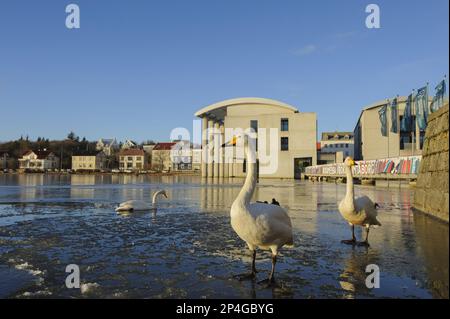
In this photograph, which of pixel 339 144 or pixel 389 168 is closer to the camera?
pixel 389 168

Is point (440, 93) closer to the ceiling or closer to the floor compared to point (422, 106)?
closer to the ceiling

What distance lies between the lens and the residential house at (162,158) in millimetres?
148000

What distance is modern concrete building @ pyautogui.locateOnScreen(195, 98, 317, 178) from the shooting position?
7569 centimetres

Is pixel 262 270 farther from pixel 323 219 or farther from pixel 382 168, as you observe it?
pixel 382 168

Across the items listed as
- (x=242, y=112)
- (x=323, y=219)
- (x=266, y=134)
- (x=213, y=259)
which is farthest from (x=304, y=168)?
(x=213, y=259)

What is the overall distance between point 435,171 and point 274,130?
216 feet

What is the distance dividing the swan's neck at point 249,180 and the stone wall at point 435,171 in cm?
712

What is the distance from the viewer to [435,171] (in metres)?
11.3

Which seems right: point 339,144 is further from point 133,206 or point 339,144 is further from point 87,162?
point 133,206

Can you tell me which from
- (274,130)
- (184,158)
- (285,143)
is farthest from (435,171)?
(184,158)

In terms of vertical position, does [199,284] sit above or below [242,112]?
below

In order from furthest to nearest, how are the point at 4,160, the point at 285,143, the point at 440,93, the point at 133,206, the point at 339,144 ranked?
the point at 4,160 < the point at 339,144 < the point at 285,143 < the point at 440,93 < the point at 133,206
